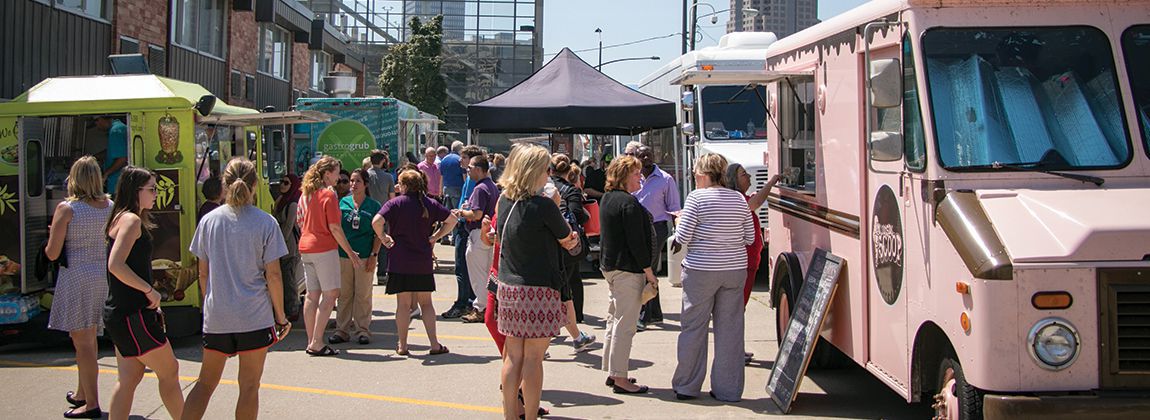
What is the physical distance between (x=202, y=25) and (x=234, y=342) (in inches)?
656

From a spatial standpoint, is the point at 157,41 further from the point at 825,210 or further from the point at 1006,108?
the point at 1006,108

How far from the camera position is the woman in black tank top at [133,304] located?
582 centimetres

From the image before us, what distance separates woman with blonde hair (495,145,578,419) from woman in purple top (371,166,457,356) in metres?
2.83

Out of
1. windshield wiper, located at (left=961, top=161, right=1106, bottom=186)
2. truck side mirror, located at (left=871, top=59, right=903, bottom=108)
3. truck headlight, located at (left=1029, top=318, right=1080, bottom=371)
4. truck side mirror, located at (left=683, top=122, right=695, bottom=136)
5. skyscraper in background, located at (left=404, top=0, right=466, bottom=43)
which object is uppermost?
skyscraper in background, located at (left=404, top=0, right=466, bottom=43)

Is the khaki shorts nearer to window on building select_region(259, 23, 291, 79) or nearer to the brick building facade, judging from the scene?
the brick building facade

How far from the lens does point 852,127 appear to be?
6395 millimetres

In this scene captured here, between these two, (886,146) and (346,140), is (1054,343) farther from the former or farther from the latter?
(346,140)

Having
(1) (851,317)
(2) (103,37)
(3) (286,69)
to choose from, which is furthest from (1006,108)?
(3) (286,69)

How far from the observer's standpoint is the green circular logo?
66.3ft

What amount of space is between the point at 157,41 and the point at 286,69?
9.99m

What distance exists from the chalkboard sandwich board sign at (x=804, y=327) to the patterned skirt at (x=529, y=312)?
1.67 metres

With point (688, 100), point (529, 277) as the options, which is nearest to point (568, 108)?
point (688, 100)

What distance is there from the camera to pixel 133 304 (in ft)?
19.2

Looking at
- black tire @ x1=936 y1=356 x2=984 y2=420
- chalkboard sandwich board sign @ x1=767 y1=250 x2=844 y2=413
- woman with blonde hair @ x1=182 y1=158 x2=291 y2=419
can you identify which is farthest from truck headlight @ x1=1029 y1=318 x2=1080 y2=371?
woman with blonde hair @ x1=182 y1=158 x2=291 y2=419
